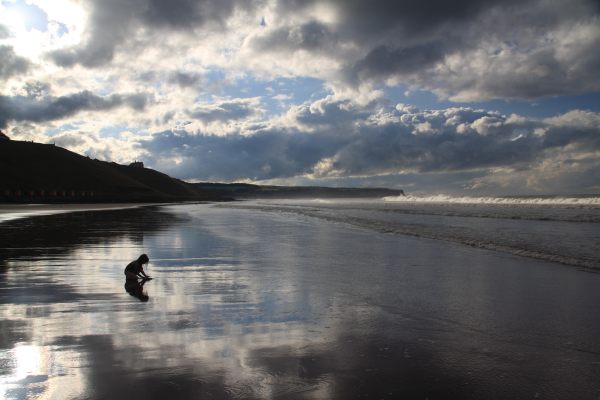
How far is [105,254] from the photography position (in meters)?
15.2

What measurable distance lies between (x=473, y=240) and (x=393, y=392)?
17.8 m

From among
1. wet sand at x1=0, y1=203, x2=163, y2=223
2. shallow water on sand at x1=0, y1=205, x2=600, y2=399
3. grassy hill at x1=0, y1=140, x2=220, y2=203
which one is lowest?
shallow water on sand at x1=0, y1=205, x2=600, y2=399

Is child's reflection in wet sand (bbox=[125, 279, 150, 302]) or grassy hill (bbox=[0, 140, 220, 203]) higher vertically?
grassy hill (bbox=[0, 140, 220, 203])

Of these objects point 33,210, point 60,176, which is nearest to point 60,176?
point 60,176

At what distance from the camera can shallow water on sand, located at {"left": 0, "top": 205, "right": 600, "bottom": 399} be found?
471 cm

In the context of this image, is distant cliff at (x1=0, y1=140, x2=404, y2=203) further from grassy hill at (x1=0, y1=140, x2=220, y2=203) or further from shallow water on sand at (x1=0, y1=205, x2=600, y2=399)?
shallow water on sand at (x1=0, y1=205, x2=600, y2=399)

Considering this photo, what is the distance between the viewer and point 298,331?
6.63 m

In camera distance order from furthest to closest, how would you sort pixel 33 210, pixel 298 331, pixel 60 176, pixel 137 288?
pixel 60 176
pixel 33 210
pixel 137 288
pixel 298 331

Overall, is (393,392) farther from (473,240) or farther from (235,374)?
(473,240)

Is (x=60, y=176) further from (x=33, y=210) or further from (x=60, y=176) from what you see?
(x=33, y=210)

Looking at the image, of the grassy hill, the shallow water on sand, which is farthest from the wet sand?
the grassy hill

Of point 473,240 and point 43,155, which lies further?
point 43,155

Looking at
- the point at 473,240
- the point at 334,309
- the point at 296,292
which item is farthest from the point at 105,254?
the point at 473,240

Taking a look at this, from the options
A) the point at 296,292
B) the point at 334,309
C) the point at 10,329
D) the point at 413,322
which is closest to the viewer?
the point at 10,329
